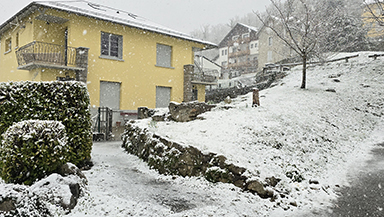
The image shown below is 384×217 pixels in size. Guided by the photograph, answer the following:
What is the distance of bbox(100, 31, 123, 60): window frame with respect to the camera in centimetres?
1444

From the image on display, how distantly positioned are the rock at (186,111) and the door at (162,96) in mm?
9496

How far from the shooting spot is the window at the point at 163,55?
1678 cm

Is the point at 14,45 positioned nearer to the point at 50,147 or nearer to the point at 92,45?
the point at 92,45

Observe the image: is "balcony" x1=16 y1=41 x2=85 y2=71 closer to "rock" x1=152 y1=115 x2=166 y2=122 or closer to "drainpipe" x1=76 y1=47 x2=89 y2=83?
"drainpipe" x1=76 y1=47 x2=89 y2=83

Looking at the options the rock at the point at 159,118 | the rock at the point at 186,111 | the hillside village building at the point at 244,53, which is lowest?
the rock at the point at 159,118

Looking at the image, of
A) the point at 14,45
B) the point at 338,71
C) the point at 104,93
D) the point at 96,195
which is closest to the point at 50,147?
the point at 96,195

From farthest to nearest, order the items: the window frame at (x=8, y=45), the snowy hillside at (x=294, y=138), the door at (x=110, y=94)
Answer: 1. the window frame at (x=8, y=45)
2. the door at (x=110, y=94)
3. the snowy hillside at (x=294, y=138)

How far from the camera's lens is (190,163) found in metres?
4.73

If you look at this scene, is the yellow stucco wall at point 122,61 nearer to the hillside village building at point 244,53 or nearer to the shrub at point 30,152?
the shrub at point 30,152

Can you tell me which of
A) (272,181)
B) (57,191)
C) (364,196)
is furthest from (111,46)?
(364,196)

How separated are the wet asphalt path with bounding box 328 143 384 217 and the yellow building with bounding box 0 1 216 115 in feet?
41.4

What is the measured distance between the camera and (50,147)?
11.6 ft

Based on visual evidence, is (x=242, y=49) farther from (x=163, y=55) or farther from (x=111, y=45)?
(x=111, y=45)

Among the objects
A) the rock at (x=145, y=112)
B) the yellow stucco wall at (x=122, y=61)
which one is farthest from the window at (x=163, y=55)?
A: the rock at (x=145, y=112)
